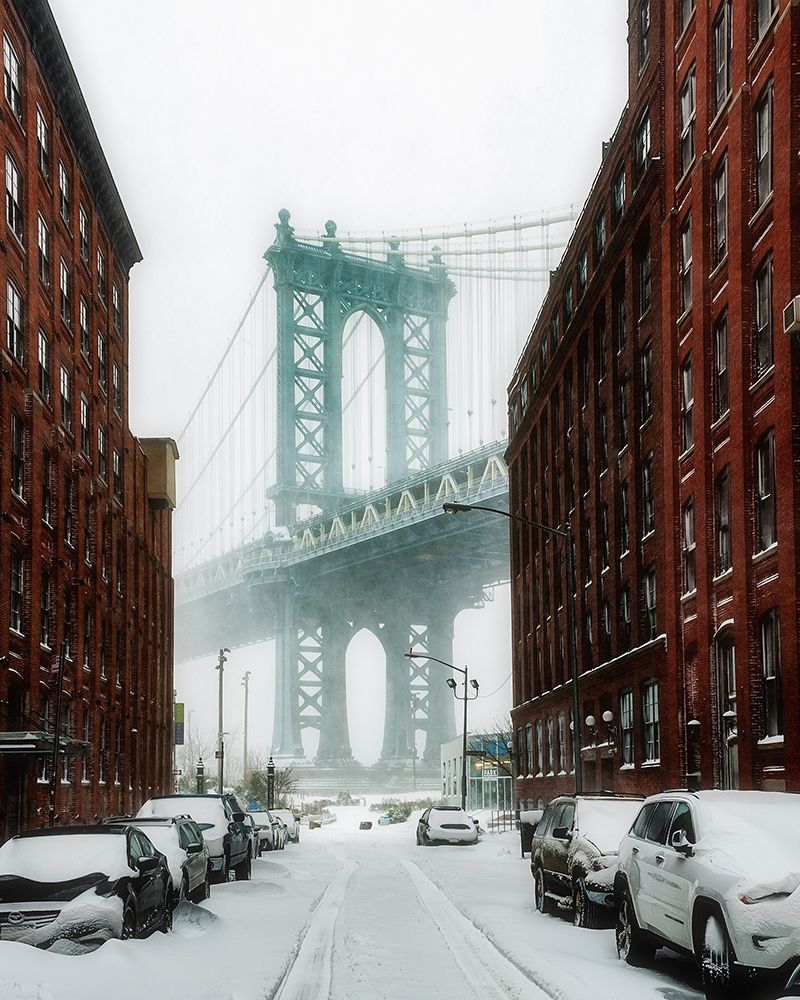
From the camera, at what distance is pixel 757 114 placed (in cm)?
3088

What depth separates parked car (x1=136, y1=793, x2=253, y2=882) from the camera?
2526cm

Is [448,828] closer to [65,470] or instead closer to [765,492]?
[65,470]

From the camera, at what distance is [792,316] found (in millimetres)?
26375

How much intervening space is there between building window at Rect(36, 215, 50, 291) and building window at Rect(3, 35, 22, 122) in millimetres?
3385

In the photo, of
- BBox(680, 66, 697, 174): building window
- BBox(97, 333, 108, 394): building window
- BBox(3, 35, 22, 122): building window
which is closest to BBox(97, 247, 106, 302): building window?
BBox(97, 333, 108, 394): building window

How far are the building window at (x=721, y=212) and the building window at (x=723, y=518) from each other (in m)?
4.98

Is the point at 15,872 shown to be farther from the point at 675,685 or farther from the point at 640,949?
the point at 675,685

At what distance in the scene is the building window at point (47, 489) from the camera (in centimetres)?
4144

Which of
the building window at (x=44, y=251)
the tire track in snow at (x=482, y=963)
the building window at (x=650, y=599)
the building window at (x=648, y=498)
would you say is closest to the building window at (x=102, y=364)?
the building window at (x=44, y=251)

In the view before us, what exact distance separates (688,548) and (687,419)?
126 inches

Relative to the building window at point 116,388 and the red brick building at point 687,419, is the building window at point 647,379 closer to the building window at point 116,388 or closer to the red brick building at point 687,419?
the red brick building at point 687,419

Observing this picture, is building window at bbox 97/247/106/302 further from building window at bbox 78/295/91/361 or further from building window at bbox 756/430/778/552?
building window at bbox 756/430/778/552

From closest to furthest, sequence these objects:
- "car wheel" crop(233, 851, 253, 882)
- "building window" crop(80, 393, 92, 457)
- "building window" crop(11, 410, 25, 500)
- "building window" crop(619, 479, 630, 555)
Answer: "car wheel" crop(233, 851, 253, 882) < "building window" crop(11, 410, 25, 500) < "building window" crop(619, 479, 630, 555) < "building window" crop(80, 393, 92, 457)

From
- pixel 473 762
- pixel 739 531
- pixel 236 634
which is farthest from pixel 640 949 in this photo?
pixel 236 634
